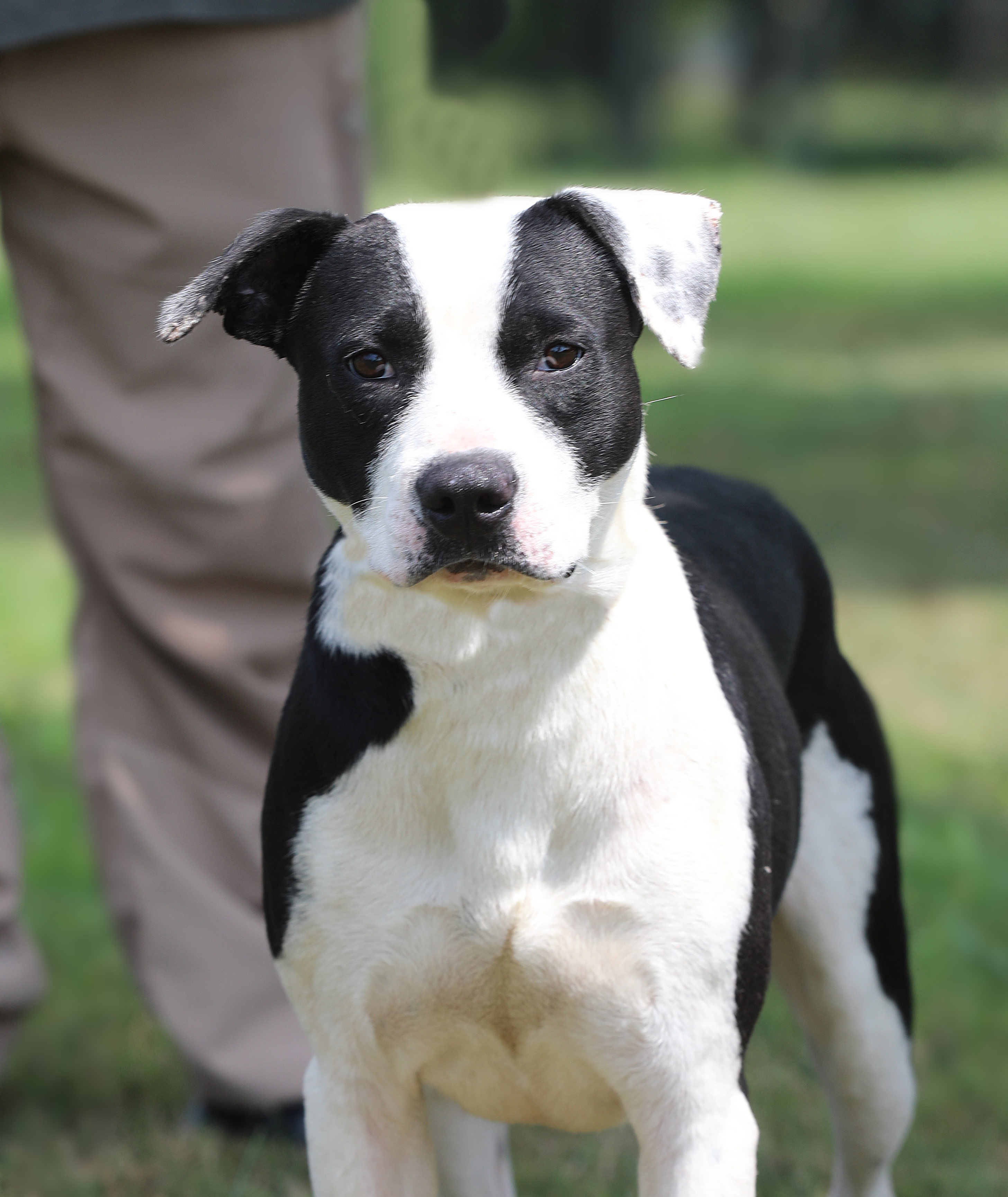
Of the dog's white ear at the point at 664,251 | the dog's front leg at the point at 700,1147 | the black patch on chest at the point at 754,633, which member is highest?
the dog's white ear at the point at 664,251

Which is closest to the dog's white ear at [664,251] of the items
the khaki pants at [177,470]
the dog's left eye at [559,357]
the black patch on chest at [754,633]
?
the dog's left eye at [559,357]

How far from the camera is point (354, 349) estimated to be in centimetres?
212

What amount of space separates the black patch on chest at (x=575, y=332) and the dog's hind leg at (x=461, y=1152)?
119 cm

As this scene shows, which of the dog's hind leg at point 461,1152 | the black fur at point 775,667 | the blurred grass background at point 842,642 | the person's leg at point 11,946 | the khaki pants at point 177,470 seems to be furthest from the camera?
the blurred grass background at point 842,642

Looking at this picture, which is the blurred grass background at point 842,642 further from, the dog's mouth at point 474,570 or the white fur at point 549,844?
the dog's mouth at point 474,570

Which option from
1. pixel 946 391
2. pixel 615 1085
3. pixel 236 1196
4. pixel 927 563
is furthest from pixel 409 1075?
pixel 946 391

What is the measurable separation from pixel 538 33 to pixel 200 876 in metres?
30.6

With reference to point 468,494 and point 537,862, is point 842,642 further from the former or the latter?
point 468,494

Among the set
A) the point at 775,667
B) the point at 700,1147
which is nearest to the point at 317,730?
the point at 700,1147

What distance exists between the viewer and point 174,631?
138 inches

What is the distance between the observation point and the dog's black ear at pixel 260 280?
2164 mm

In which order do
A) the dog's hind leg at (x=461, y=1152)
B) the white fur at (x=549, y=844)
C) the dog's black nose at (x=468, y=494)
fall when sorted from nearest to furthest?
1. the dog's black nose at (x=468, y=494)
2. the white fur at (x=549, y=844)
3. the dog's hind leg at (x=461, y=1152)

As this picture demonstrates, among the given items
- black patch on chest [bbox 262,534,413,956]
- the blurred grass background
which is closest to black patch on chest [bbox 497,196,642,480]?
black patch on chest [bbox 262,534,413,956]

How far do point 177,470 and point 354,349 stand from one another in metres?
1.33
